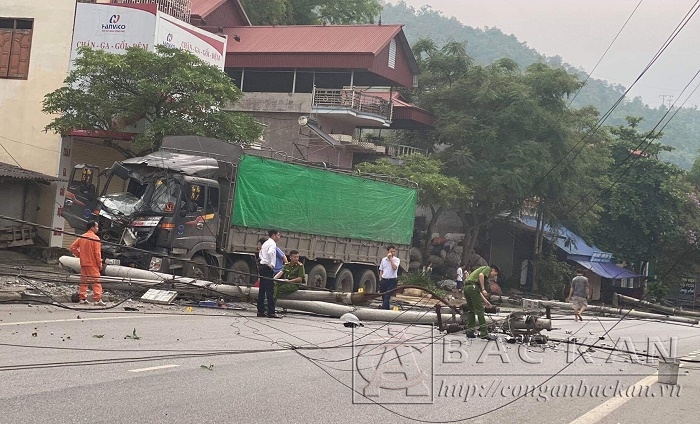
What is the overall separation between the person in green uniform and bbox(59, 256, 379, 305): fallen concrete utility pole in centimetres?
16

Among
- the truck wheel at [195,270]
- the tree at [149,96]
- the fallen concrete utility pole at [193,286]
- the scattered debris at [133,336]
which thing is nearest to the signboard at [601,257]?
the tree at [149,96]

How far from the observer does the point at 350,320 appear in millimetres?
14750

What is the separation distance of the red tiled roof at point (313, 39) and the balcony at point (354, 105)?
6.67 feet

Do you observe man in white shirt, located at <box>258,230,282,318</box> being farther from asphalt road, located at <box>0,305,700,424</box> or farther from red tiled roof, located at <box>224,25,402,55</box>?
red tiled roof, located at <box>224,25,402,55</box>

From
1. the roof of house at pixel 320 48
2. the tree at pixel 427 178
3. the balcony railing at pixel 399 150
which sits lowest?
the tree at pixel 427 178

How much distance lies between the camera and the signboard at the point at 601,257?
4750 cm

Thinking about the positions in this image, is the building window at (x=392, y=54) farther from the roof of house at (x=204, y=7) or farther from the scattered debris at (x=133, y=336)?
the scattered debris at (x=133, y=336)

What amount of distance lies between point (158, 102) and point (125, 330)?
16.0 m

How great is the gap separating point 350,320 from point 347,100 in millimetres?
25928

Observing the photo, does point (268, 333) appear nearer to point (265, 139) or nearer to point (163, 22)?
point (163, 22)

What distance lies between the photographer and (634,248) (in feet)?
160

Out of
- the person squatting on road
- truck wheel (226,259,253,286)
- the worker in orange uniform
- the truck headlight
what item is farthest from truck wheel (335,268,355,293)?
the person squatting on road

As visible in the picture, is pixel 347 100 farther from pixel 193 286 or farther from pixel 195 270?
pixel 193 286

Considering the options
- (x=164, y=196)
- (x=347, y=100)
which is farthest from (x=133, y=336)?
(x=347, y=100)
